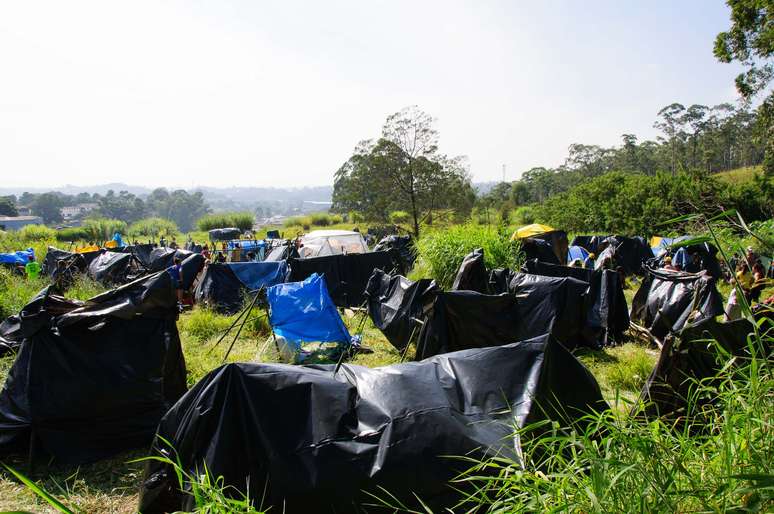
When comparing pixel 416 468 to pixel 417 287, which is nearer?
pixel 416 468

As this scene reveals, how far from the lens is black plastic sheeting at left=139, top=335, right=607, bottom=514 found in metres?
2.15

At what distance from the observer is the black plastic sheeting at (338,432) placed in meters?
2.15

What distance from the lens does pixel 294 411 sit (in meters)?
2.34

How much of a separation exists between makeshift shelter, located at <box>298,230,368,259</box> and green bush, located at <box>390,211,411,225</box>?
6762 millimetres

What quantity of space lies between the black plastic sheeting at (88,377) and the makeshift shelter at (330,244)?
11875mm

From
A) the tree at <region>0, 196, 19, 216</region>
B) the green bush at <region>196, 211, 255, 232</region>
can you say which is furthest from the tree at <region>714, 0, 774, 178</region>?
the tree at <region>0, 196, 19, 216</region>

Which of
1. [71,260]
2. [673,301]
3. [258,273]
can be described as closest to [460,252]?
[673,301]

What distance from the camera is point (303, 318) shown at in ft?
19.3

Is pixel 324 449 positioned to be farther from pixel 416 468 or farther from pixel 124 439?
pixel 124 439

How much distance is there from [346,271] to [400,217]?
1461 cm

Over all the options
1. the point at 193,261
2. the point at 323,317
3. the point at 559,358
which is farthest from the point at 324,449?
the point at 193,261

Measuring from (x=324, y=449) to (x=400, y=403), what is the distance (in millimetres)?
458

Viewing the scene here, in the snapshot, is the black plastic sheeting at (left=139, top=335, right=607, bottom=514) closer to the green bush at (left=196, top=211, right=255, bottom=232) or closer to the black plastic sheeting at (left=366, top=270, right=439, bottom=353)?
the black plastic sheeting at (left=366, top=270, right=439, bottom=353)

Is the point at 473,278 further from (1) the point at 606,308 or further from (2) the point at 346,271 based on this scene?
(2) the point at 346,271
